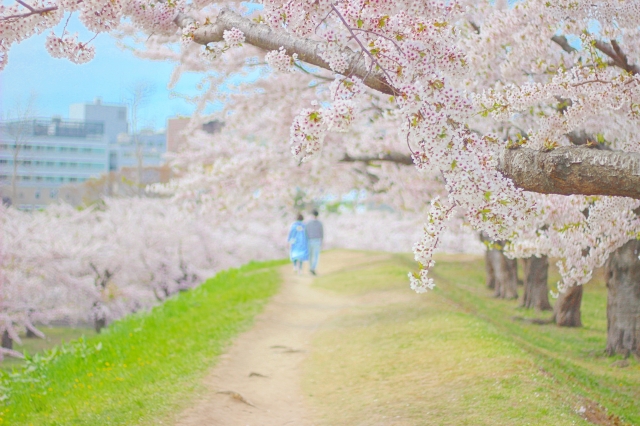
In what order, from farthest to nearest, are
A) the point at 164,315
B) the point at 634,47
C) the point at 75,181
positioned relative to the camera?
the point at 75,181
the point at 164,315
the point at 634,47

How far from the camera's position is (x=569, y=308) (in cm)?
1383

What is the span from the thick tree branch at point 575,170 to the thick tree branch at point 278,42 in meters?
1.14

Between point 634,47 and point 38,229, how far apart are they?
19.6 m

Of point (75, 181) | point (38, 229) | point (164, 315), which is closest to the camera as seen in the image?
point (164, 315)

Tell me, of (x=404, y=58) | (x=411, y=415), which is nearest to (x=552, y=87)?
(x=404, y=58)

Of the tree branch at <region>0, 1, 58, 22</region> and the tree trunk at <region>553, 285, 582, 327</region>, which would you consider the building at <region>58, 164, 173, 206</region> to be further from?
the tree branch at <region>0, 1, 58, 22</region>

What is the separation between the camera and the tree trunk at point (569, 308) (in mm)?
13805

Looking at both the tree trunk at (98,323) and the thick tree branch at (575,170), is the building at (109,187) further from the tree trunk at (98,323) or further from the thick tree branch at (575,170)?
the thick tree branch at (575,170)

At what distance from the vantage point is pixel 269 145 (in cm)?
1662

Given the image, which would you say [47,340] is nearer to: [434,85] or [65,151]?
[65,151]

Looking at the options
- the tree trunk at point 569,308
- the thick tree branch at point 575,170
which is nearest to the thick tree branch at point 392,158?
the tree trunk at point 569,308

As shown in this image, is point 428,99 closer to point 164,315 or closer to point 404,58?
point 404,58

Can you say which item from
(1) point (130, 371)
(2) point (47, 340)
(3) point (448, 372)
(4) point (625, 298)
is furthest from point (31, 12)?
(2) point (47, 340)

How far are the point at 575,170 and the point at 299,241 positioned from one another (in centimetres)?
1670
